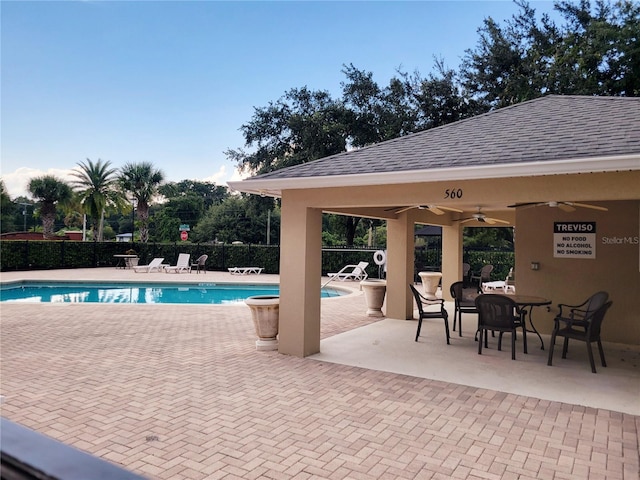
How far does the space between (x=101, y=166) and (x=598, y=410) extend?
112 feet

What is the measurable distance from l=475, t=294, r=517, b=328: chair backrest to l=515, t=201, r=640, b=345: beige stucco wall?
8.30 ft

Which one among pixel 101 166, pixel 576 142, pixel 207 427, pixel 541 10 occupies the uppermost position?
pixel 541 10

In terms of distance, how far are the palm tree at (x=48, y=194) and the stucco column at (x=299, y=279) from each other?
29.1m

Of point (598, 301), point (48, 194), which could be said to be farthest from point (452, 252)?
point (48, 194)

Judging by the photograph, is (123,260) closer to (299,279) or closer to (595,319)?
(299,279)

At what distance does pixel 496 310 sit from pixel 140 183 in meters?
29.6

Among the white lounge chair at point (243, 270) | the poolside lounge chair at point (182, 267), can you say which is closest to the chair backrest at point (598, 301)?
the white lounge chair at point (243, 270)

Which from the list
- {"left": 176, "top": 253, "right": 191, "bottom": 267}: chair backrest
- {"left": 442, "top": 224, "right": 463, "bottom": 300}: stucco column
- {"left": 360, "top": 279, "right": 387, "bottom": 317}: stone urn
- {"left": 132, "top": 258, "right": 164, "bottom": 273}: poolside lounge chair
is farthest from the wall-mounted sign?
{"left": 132, "top": 258, "right": 164, "bottom": 273}: poolside lounge chair

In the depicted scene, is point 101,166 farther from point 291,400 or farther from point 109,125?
point 291,400

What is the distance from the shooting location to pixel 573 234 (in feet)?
29.3

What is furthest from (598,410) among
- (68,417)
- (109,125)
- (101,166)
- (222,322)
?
(101,166)

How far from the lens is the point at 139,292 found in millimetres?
18719

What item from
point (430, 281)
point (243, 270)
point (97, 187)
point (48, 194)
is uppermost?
point (97, 187)

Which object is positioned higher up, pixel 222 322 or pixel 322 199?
pixel 322 199
